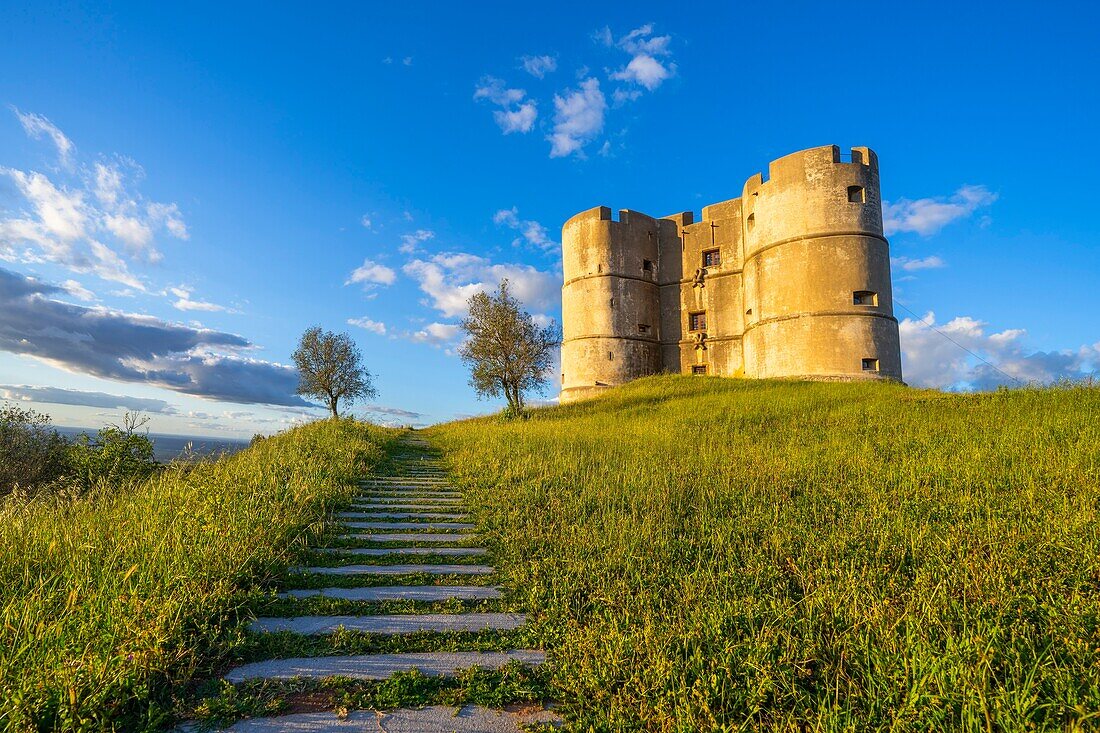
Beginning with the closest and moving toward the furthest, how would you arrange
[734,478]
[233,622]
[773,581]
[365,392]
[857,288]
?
[233,622] → [773,581] → [734,478] → [857,288] → [365,392]

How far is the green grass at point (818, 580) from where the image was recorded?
2.40 m

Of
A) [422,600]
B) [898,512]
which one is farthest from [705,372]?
[422,600]

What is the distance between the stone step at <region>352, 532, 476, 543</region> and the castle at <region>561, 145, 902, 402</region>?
21042 millimetres

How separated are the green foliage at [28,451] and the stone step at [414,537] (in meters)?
12.0

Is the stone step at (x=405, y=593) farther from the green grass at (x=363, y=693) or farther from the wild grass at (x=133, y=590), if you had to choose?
the green grass at (x=363, y=693)

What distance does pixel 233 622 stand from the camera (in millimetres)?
3406

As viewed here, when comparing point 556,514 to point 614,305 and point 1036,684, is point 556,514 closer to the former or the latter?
point 1036,684

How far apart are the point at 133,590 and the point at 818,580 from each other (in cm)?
480

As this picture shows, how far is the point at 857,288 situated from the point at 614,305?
12332 mm

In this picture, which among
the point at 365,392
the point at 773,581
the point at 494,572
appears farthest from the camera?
the point at 365,392

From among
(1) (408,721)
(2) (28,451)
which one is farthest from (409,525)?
(2) (28,451)

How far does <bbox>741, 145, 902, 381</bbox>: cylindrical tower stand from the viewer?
72.8 ft

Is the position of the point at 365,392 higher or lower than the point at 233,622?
higher

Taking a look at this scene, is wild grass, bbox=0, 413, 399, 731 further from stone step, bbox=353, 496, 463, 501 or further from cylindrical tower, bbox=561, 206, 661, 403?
cylindrical tower, bbox=561, 206, 661, 403
